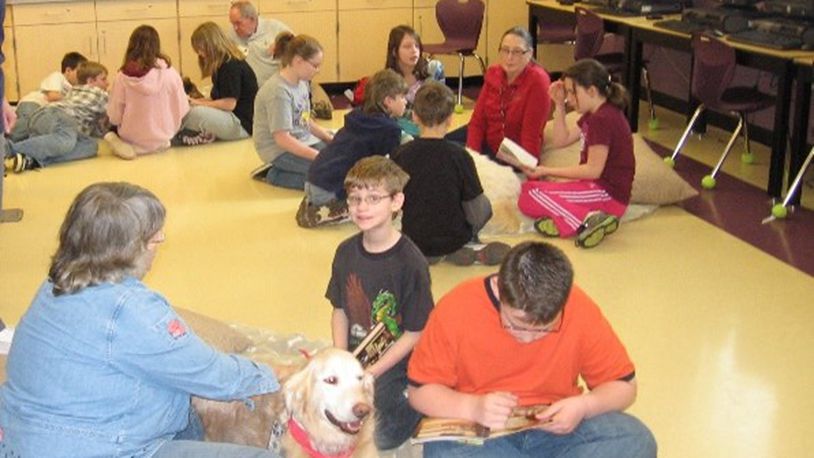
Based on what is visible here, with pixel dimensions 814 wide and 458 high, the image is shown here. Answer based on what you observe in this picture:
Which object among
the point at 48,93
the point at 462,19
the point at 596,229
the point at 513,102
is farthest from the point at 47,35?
the point at 596,229

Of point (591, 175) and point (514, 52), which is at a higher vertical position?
point (514, 52)

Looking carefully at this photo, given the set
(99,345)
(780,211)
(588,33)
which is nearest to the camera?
(99,345)

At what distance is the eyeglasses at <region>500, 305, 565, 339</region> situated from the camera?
266 centimetres

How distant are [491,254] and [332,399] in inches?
104

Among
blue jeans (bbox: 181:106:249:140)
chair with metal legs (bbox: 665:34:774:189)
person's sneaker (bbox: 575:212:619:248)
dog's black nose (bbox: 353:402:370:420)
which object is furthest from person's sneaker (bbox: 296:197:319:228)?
dog's black nose (bbox: 353:402:370:420)

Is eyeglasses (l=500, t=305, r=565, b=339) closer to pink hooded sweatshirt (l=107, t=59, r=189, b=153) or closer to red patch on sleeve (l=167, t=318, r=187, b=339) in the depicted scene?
red patch on sleeve (l=167, t=318, r=187, b=339)

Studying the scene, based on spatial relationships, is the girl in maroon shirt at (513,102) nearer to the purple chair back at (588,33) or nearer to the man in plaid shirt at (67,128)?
the purple chair back at (588,33)

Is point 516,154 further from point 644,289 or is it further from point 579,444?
point 579,444

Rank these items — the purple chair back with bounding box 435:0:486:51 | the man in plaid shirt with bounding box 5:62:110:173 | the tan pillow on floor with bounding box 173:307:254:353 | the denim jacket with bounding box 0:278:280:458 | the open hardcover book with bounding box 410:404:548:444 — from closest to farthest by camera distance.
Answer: the denim jacket with bounding box 0:278:280:458
the open hardcover book with bounding box 410:404:548:444
the tan pillow on floor with bounding box 173:307:254:353
the man in plaid shirt with bounding box 5:62:110:173
the purple chair back with bounding box 435:0:486:51

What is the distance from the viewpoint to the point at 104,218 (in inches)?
98.6

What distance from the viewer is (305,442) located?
2.84m

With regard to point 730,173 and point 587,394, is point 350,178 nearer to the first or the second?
point 587,394

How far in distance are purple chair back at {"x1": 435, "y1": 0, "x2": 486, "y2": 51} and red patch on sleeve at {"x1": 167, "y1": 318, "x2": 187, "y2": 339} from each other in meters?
7.07

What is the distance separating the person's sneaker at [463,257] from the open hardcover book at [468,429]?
2.57 m
